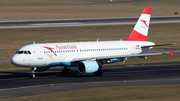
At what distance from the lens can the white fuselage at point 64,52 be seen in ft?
176

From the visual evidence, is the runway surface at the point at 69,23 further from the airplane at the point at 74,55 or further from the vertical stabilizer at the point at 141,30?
the airplane at the point at 74,55

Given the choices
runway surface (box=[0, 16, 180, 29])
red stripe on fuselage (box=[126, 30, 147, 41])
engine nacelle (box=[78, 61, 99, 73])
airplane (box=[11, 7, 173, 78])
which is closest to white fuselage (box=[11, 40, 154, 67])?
airplane (box=[11, 7, 173, 78])

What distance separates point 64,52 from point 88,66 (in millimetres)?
3043

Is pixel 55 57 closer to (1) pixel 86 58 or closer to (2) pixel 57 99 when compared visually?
(1) pixel 86 58

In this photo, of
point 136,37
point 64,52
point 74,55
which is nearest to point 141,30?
point 136,37

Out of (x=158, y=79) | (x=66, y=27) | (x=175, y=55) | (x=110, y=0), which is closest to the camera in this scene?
(x=158, y=79)

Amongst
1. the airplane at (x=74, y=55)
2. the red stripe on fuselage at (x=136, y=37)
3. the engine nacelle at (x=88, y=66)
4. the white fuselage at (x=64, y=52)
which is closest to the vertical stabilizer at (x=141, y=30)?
the red stripe on fuselage at (x=136, y=37)

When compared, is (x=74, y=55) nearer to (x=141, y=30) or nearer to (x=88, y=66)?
(x=88, y=66)

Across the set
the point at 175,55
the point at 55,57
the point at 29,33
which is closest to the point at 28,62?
the point at 55,57

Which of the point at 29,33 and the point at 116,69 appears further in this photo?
the point at 29,33

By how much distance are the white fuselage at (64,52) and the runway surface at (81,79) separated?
5.19ft

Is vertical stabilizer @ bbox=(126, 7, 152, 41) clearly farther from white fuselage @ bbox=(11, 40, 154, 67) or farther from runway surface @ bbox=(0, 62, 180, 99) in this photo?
runway surface @ bbox=(0, 62, 180, 99)

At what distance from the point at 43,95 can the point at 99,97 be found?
4334 millimetres

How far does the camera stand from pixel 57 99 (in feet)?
132
